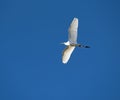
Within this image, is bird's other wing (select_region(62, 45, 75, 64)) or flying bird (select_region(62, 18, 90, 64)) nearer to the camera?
flying bird (select_region(62, 18, 90, 64))

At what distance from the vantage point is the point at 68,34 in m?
22.2

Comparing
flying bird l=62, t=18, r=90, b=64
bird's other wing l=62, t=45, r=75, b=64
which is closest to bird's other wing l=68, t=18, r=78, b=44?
flying bird l=62, t=18, r=90, b=64

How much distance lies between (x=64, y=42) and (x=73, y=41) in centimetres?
22

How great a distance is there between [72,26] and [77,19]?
0.21m

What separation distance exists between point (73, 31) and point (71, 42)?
0.99ft

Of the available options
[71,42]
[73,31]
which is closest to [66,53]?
[71,42]

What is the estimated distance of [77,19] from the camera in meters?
22.0

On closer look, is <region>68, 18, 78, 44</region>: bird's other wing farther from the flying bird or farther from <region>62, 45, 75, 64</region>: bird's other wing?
<region>62, 45, 75, 64</region>: bird's other wing

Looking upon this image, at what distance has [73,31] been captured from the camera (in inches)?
870

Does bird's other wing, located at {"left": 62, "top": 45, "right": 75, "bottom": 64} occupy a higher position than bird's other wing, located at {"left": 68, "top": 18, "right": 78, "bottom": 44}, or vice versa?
bird's other wing, located at {"left": 68, "top": 18, "right": 78, "bottom": 44}

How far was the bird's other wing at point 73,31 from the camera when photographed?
2198 centimetres

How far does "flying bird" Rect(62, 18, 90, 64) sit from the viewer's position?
72.2 ft

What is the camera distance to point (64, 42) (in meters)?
22.3

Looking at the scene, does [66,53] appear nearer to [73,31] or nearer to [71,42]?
[71,42]
